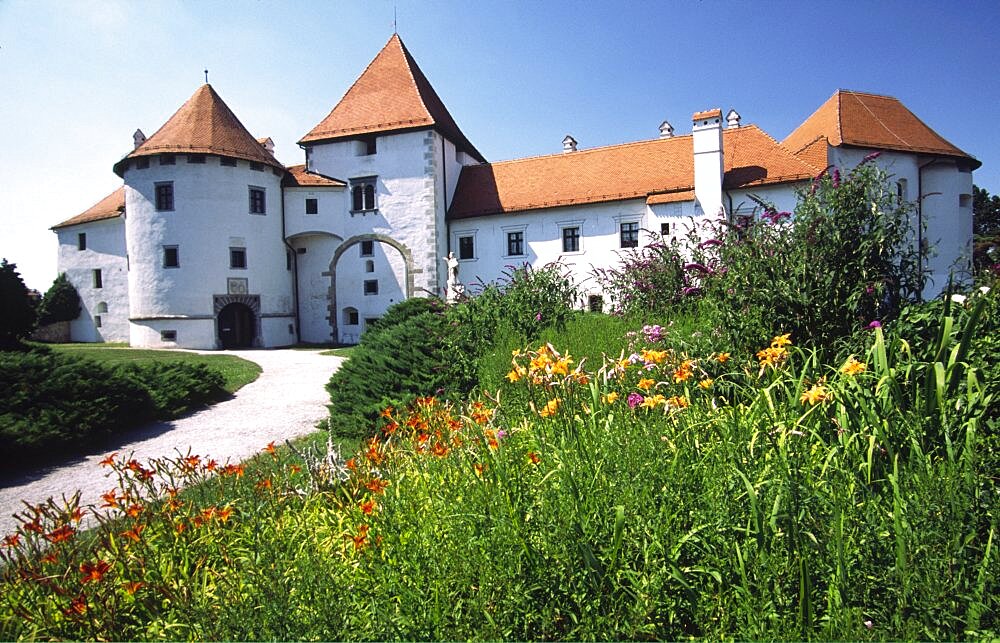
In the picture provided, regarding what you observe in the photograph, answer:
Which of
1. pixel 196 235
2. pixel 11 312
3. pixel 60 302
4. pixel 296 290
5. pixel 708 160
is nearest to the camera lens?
pixel 11 312

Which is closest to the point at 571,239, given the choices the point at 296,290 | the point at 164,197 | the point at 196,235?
the point at 296,290

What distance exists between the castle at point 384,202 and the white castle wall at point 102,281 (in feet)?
18.0

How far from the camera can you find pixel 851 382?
10.1 ft

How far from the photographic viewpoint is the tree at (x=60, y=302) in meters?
30.0

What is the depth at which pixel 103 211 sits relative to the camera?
32.1 m

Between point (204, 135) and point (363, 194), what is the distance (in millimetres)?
6832

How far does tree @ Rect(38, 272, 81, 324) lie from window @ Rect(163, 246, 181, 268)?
34.6ft

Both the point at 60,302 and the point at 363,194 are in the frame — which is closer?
the point at 363,194

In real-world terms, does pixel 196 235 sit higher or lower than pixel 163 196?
lower

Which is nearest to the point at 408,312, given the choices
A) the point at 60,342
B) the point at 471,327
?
the point at 471,327

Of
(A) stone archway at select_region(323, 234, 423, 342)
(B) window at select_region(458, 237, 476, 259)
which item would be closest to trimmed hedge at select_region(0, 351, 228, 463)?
(A) stone archway at select_region(323, 234, 423, 342)

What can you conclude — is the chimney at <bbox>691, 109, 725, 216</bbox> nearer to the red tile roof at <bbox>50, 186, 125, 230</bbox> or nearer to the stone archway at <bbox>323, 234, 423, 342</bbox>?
the stone archway at <bbox>323, 234, 423, 342</bbox>

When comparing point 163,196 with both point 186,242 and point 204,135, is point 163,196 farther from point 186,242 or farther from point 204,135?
point 204,135

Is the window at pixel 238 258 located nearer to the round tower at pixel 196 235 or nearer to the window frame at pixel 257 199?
the round tower at pixel 196 235
